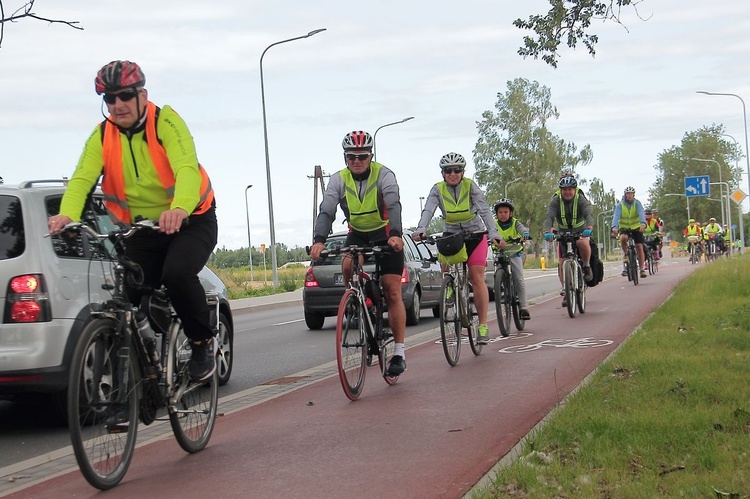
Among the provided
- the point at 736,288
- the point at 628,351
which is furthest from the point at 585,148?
the point at 628,351

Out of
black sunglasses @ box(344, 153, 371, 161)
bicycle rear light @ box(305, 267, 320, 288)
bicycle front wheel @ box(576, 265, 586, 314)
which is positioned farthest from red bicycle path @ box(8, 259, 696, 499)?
bicycle rear light @ box(305, 267, 320, 288)

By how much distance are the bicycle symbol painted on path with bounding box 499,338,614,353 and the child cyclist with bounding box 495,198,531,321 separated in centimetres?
102

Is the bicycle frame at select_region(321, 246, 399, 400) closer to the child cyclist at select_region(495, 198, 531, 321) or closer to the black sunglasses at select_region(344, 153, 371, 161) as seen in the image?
the black sunglasses at select_region(344, 153, 371, 161)

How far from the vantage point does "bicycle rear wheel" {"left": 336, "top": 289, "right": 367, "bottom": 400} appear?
7.88 m

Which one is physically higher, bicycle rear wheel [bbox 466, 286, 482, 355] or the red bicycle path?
bicycle rear wheel [bbox 466, 286, 482, 355]

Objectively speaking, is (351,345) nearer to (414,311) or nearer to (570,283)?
(570,283)

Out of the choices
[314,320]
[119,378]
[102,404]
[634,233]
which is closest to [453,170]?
[119,378]

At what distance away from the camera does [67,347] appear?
7.20m

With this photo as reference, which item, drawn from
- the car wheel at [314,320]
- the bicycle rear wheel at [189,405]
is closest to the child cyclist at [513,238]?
the car wheel at [314,320]

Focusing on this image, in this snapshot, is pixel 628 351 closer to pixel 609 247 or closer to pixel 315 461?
pixel 315 461

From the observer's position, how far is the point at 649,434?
5602mm

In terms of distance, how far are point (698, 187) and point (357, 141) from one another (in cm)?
4188

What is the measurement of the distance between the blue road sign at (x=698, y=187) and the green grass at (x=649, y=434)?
39.5 m

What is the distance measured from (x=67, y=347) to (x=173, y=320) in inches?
65.5
